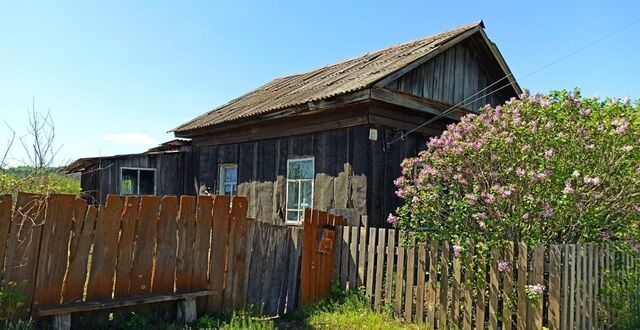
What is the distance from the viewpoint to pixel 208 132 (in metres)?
12.2

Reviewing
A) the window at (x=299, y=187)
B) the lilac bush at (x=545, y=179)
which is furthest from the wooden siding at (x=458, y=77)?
the lilac bush at (x=545, y=179)

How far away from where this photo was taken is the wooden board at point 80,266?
4594 mm

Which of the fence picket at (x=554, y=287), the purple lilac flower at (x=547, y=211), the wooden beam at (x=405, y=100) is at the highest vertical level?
the wooden beam at (x=405, y=100)

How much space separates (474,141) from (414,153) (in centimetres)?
291

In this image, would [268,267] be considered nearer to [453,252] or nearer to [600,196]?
[453,252]

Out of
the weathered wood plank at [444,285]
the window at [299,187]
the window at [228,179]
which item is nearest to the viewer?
the weathered wood plank at [444,285]

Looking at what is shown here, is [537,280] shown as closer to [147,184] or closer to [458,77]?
[458,77]

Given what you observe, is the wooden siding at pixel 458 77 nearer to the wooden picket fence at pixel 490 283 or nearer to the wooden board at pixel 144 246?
the wooden picket fence at pixel 490 283

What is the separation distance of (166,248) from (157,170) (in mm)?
8483

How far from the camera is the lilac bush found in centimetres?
517

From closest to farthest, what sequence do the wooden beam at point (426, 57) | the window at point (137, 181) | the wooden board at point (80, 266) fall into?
the wooden board at point (80, 266), the wooden beam at point (426, 57), the window at point (137, 181)

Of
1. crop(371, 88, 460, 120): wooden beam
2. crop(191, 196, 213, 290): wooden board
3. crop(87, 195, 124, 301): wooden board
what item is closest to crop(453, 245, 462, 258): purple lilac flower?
crop(191, 196, 213, 290): wooden board

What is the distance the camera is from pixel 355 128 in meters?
8.23

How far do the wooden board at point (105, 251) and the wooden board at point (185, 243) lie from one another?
72cm
